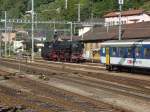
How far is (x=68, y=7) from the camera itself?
13462 centimetres

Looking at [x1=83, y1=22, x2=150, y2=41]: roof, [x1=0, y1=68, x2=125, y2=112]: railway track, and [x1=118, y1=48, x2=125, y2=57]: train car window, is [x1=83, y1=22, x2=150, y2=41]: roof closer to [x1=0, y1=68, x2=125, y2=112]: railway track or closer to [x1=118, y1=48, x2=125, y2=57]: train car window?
[x1=118, y1=48, x2=125, y2=57]: train car window

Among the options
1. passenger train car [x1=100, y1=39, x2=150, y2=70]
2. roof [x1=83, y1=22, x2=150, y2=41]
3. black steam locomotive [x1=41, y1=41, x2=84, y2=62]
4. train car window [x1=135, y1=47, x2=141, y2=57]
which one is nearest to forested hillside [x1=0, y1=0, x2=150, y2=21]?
roof [x1=83, y1=22, x2=150, y2=41]

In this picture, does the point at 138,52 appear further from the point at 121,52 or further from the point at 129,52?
the point at 121,52

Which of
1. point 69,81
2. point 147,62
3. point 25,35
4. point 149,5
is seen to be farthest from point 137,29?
point 149,5

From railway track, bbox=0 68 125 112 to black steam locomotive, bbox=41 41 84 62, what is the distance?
35.5m

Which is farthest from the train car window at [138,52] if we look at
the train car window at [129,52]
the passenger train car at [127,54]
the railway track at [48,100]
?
the railway track at [48,100]

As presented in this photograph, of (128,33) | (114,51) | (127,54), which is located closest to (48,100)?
(127,54)

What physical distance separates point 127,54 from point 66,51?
2474 cm

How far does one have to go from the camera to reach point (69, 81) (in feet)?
101

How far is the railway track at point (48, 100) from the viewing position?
17.7 metres

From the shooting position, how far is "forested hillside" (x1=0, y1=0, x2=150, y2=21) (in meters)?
130

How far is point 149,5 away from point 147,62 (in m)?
104

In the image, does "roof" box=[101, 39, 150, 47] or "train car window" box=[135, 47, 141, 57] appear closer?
"roof" box=[101, 39, 150, 47]

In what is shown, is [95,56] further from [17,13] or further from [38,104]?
[17,13]
